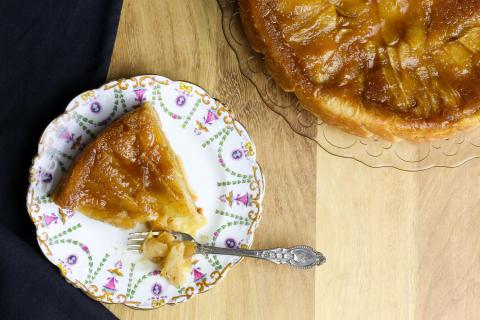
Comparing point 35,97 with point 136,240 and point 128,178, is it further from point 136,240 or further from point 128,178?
point 136,240

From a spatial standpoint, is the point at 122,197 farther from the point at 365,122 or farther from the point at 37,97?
the point at 365,122

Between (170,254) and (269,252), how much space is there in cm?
33

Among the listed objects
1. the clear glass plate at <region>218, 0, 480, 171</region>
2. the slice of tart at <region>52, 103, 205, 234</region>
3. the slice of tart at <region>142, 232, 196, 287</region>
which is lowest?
the slice of tart at <region>142, 232, 196, 287</region>

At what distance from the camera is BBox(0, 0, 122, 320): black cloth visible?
1972mm

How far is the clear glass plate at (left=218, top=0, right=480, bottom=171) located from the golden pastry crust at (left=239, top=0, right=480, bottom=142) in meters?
0.07

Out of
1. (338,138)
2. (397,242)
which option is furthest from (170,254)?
(397,242)

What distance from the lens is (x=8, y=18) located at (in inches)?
80.4

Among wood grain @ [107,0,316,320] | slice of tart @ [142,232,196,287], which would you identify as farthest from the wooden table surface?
slice of tart @ [142,232,196,287]

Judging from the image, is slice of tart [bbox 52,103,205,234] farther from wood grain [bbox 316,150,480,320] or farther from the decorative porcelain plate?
A: wood grain [bbox 316,150,480,320]

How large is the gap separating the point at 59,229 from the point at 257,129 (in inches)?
28.7

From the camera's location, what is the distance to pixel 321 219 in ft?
7.21

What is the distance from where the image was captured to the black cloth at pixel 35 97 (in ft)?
6.47

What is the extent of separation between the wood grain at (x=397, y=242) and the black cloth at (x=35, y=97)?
804 millimetres

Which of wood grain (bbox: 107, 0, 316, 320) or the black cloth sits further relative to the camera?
wood grain (bbox: 107, 0, 316, 320)
